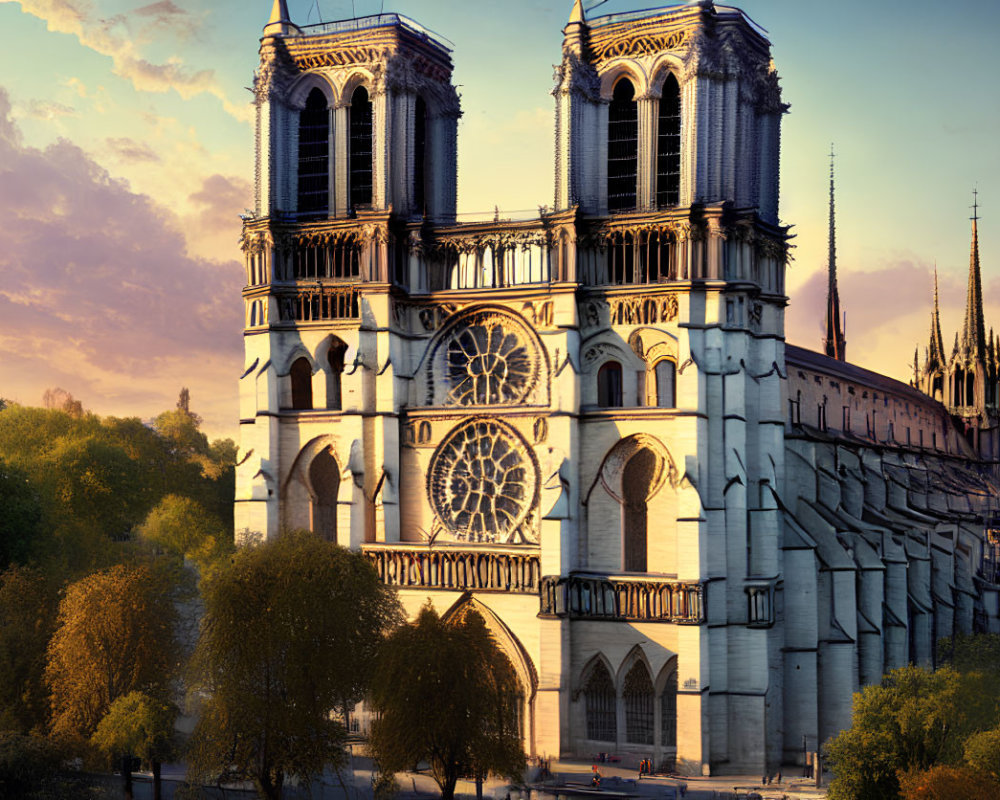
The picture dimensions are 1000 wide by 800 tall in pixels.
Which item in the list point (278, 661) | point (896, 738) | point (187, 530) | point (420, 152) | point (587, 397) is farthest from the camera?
point (187, 530)

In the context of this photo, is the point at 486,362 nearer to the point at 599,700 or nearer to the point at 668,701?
the point at 599,700

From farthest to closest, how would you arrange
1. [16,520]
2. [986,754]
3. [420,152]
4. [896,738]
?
[420,152] < [16,520] < [896,738] < [986,754]

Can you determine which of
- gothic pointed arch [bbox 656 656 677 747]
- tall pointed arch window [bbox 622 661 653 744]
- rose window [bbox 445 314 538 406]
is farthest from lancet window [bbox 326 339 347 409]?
gothic pointed arch [bbox 656 656 677 747]

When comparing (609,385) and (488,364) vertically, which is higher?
(488,364)

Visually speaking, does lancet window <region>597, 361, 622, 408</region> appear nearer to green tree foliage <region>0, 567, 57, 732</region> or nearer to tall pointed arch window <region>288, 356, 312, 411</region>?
tall pointed arch window <region>288, 356, 312, 411</region>

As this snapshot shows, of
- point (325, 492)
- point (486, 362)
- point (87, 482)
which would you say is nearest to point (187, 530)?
point (87, 482)

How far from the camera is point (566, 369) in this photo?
Result: 51.6 m

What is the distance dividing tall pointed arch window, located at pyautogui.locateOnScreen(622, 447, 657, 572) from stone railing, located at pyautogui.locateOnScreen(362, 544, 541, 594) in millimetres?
4009

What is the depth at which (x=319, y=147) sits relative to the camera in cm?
5816

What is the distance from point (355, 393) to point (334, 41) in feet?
51.1

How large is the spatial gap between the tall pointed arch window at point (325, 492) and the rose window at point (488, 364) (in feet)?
20.4

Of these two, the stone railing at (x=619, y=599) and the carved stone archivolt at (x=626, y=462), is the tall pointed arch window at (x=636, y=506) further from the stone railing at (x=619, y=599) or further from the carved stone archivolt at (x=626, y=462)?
the stone railing at (x=619, y=599)

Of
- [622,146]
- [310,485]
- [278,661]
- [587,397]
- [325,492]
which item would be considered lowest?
[278,661]

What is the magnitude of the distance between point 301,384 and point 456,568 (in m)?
11.6
